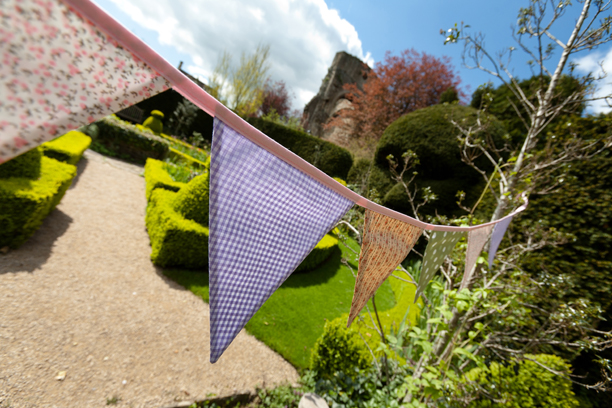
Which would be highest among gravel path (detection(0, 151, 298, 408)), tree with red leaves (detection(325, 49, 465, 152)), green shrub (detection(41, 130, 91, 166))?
tree with red leaves (detection(325, 49, 465, 152))

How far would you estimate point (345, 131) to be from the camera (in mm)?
20062

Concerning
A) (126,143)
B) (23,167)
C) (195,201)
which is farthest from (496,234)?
(126,143)

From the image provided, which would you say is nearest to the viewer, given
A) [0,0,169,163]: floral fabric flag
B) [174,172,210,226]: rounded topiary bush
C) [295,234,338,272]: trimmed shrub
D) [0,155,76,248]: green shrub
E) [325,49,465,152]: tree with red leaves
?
[0,0,169,163]: floral fabric flag

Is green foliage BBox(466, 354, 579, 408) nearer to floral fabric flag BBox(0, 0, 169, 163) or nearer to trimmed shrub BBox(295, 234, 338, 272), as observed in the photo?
trimmed shrub BBox(295, 234, 338, 272)

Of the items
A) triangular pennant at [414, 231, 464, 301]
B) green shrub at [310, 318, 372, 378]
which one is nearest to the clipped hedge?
green shrub at [310, 318, 372, 378]

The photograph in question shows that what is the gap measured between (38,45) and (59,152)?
7.34 meters

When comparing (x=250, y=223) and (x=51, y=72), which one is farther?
(x=250, y=223)

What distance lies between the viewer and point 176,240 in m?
4.16

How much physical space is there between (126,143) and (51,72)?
11.8m

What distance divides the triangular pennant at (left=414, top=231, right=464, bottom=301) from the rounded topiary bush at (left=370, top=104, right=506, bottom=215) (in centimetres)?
509

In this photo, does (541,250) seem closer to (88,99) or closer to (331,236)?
(331,236)

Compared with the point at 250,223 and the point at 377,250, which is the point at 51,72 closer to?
the point at 250,223

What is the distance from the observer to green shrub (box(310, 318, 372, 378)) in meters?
2.91

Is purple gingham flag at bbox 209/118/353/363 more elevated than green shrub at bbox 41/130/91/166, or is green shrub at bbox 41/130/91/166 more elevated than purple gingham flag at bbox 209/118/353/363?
purple gingham flag at bbox 209/118/353/363
